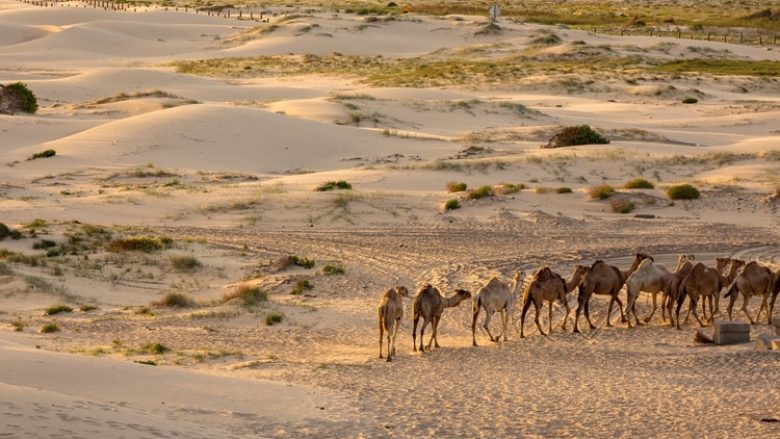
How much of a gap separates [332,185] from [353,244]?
226 inches

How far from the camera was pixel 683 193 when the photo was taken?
32625mm

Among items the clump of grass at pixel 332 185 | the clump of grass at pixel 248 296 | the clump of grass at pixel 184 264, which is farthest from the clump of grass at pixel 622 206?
the clump of grass at pixel 248 296

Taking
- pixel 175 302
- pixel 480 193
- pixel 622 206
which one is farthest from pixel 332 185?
pixel 175 302

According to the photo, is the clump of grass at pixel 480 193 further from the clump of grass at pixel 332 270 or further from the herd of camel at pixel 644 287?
the herd of camel at pixel 644 287

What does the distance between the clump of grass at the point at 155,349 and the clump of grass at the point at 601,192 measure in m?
16.2

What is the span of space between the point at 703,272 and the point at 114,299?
32.8 ft

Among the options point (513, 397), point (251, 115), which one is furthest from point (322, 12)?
point (513, 397)

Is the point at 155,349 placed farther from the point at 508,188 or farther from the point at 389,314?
the point at 508,188

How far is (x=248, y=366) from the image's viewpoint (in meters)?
17.5

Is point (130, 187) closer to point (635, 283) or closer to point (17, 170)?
point (17, 170)

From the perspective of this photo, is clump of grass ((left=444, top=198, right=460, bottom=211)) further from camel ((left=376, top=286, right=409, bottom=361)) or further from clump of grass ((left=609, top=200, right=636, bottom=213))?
camel ((left=376, top=286, right=409, bottom=361))

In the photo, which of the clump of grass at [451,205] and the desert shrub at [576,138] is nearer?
the clump of grass at [451,205]

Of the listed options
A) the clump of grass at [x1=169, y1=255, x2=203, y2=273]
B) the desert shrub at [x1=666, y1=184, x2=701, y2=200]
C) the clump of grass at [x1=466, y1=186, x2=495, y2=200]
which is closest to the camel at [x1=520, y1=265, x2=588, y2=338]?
the clump of grass at [x1=169, y1=255, x2=203, y2=273]

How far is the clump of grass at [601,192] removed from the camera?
32438 millimetres
